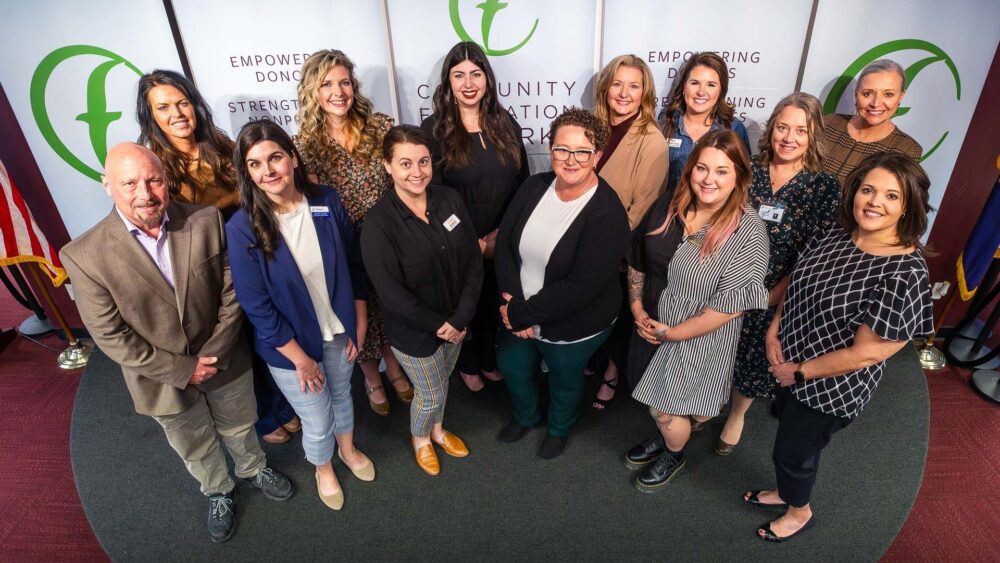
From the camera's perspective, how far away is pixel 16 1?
2.89 metres

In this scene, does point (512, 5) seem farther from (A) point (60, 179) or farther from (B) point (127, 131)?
(A) point (60, 179)

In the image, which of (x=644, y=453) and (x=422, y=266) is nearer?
(x=422, y=266)

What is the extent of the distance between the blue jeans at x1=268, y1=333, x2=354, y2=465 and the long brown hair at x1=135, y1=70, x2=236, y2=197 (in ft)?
2.87

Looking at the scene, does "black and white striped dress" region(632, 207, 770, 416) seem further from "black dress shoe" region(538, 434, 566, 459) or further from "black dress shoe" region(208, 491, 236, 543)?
"black dress shoe" region(208, 491, 236, 543)

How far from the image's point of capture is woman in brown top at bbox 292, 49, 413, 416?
2.41 m

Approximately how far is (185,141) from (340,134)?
25.8 inches

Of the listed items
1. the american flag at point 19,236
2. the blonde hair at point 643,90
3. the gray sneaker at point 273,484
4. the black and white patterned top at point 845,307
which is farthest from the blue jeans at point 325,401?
the american flag at point 19,236

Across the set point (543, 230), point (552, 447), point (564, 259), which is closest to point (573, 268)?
point (564, 259)

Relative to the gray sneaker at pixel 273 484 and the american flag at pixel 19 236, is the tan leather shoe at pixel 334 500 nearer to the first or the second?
the gray sneaker at pixel 273 484

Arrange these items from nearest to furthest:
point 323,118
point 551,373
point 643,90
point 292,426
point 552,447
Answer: point 323,118
point 551,373
point 643,90
point 552,447
point 292,426

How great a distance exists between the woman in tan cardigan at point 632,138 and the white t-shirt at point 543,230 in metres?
0.57

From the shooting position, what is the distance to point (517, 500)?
8.63ft

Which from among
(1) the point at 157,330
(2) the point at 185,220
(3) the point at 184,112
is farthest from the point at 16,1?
(1) the point at 157,330

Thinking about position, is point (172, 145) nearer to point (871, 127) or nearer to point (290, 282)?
point (290, 282)
